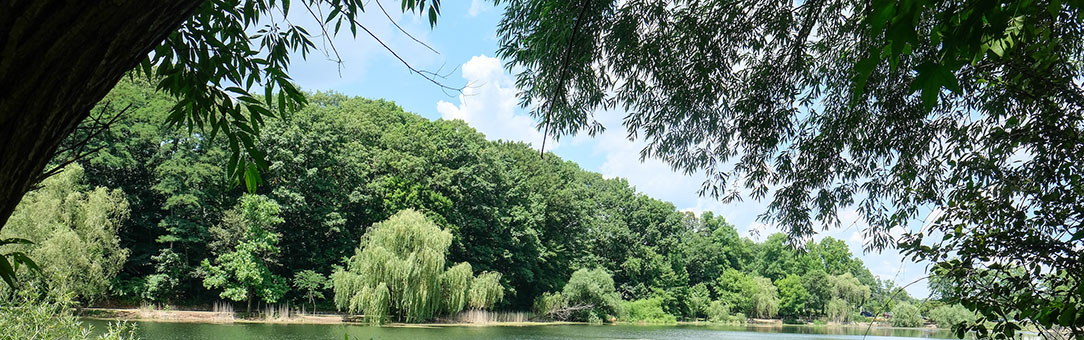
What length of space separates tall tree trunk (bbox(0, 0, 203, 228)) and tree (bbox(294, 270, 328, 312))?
2429cm

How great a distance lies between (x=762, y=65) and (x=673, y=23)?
1001 millimetres

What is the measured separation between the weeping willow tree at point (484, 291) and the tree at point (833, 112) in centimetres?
1725

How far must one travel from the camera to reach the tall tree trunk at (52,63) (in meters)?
0.66

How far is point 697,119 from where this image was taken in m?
5.01

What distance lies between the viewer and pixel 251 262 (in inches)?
844

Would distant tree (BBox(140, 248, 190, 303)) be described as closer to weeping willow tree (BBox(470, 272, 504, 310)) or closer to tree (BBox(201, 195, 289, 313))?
tree (BBox(201, 195, 289, 313))

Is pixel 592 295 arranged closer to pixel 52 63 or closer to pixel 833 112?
pixel 833 112

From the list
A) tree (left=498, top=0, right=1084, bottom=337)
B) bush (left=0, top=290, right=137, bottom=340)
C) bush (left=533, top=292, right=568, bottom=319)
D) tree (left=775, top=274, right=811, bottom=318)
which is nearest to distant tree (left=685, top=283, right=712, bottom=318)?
tree (left=775, top=274, right=811, bottom=318)

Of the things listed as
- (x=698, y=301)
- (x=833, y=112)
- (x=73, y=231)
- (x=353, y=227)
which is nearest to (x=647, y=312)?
(x=698, y=301)

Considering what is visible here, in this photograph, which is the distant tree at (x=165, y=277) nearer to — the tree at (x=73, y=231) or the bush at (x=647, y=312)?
the tree at (x=73, y=231)

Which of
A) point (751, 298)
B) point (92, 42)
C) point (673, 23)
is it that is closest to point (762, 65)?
point (673, 23)

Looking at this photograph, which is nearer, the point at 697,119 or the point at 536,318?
Answer: the point at 697,119

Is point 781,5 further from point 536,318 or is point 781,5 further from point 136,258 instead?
point 536,318

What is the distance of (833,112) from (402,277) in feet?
54.4
